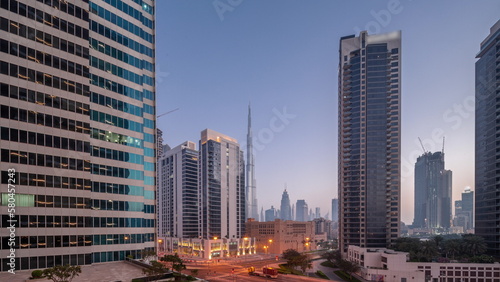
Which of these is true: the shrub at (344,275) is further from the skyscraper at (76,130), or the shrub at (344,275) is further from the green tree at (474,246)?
the skyscraper at (76,130)

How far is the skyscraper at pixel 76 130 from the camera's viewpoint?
48.0m

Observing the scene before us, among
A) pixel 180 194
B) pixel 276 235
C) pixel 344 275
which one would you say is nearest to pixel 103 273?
pixel 344 275

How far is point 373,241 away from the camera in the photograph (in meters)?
131

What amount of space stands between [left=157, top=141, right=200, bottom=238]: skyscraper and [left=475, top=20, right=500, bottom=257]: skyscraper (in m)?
139

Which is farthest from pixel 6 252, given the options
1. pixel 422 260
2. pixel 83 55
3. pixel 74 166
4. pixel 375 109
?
pixel 375 109

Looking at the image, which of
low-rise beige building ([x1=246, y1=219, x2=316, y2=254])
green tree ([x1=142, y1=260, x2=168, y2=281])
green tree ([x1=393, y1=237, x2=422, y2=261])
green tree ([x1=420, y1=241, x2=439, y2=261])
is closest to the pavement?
green tree ([x1=142, y1=260, x2=168, y2=281])

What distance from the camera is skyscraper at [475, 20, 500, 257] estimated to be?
11756 cm

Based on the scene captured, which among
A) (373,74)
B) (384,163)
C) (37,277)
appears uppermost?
(373,74)

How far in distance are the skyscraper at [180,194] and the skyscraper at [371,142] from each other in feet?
284

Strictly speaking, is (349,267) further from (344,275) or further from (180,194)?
(180,194)

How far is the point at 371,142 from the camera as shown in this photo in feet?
455

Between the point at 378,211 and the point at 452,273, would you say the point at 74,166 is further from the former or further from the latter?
the point at 378,211

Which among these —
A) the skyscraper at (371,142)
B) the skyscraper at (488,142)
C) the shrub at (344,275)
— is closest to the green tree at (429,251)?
the shrub at (344,275)

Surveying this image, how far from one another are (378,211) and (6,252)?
130373 millimetres
